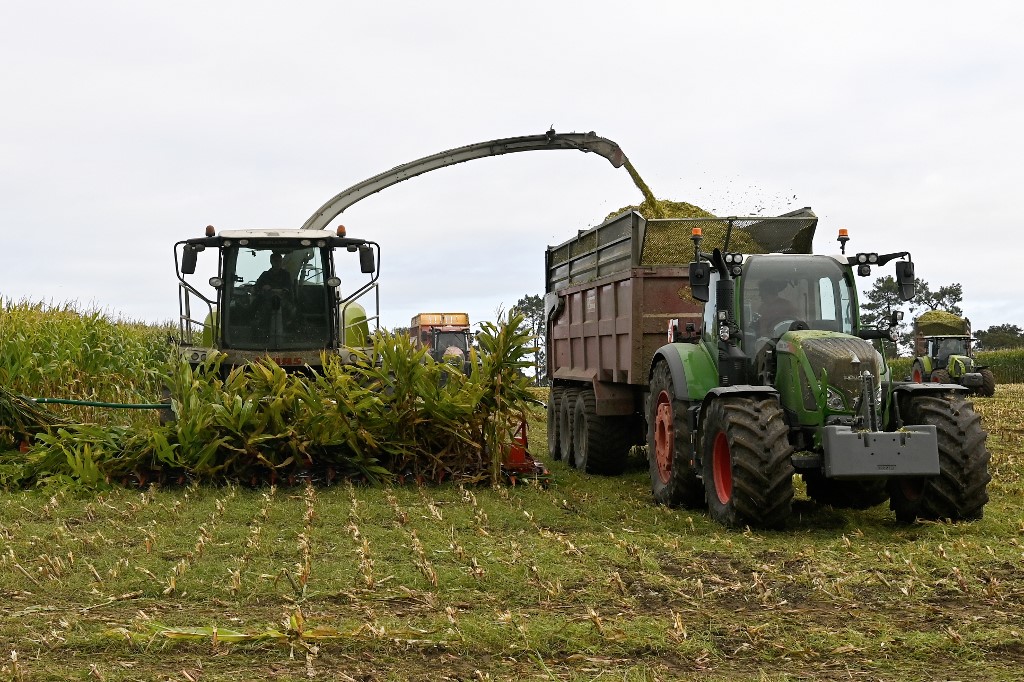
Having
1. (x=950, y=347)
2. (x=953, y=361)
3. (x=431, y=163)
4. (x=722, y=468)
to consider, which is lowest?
(x=722, y=468)

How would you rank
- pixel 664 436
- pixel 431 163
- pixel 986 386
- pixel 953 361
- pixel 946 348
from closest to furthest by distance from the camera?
pixel 664 436 < pixel 431 163 < pixel 953 361 < pixel 986 386 < pixel 946 348

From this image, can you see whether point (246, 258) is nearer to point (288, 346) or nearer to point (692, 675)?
point (288, 346)

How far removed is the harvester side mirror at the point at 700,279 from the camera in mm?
8711

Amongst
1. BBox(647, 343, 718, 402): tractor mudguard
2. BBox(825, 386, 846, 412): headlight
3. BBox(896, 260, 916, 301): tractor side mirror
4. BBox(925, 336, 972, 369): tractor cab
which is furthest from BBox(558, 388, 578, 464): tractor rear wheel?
BBox(925, 336, 972, 369): tractor cab

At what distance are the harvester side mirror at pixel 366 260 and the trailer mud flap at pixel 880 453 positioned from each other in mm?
5982

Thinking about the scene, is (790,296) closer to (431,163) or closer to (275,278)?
(275,278)

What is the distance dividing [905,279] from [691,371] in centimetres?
178

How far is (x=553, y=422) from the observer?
580 inches

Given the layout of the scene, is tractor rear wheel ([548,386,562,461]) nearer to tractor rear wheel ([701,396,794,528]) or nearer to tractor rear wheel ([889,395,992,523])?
tractor rear wheel ([701,396,794,528])

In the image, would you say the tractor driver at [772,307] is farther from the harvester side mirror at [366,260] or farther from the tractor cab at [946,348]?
the tractor cab at [946,348]

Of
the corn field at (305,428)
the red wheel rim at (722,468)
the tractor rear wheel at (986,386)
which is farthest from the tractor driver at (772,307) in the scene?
the tractor rear wheel at (986,386)

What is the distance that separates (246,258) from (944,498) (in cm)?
782

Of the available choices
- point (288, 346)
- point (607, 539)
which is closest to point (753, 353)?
point (607, 539)

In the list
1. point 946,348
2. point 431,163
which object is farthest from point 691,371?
point 946,348
